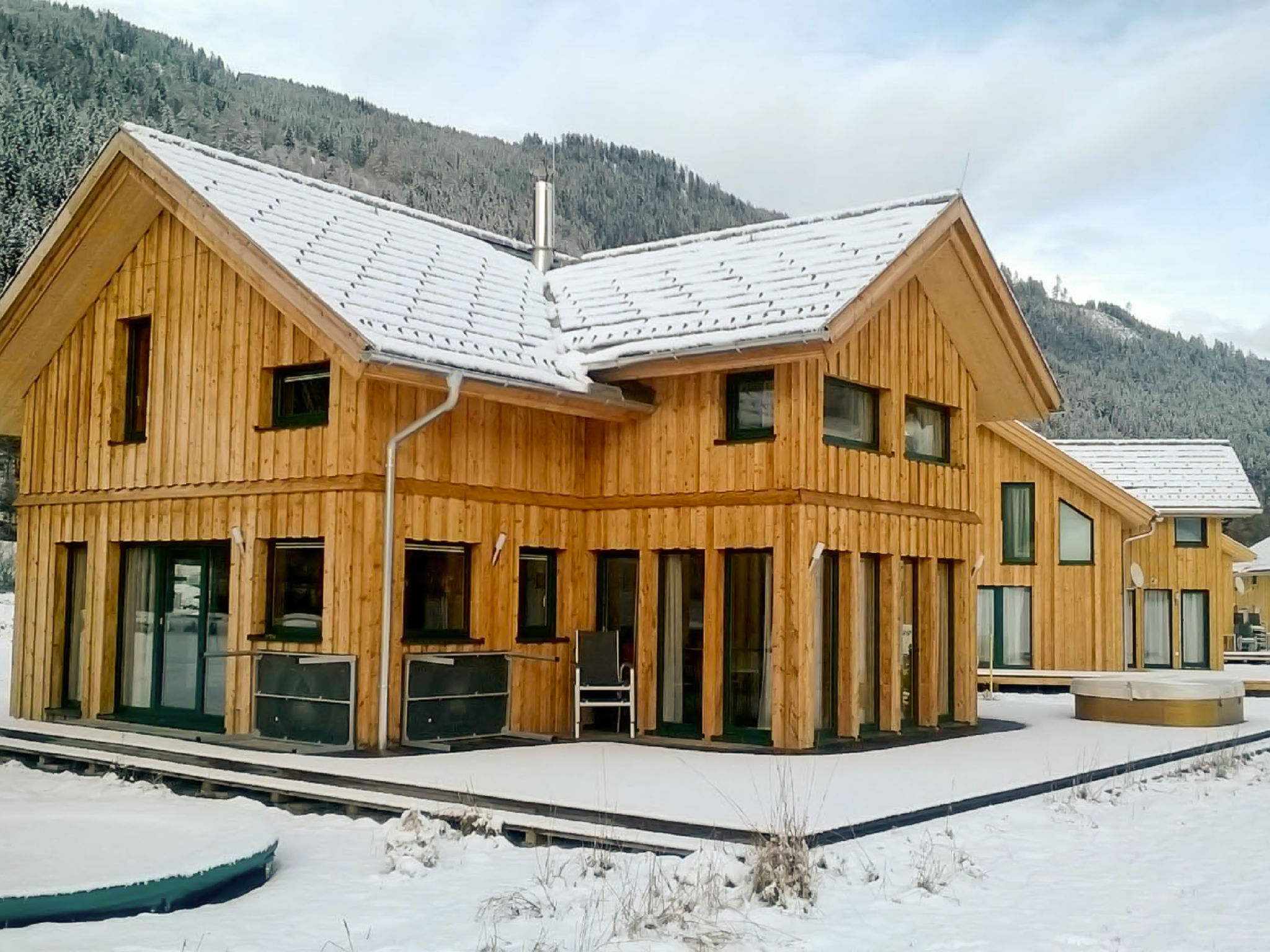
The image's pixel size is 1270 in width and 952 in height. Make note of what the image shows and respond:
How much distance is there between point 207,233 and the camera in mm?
12828

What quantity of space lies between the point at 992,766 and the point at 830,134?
101 feet

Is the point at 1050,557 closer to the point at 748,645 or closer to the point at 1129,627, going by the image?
Result: the point at 1129,627

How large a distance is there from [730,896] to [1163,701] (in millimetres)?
9829

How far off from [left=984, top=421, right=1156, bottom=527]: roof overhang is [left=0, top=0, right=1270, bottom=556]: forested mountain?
3417 centimetres

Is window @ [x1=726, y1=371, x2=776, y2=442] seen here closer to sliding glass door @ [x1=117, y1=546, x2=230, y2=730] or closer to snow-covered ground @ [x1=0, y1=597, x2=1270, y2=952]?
snow-covered ground @ [x1=0, y1=597, x2=1270, y2=952]

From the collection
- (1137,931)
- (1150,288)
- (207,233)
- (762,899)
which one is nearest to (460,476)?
(207,233)

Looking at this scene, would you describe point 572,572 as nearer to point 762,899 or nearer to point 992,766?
point 992,766

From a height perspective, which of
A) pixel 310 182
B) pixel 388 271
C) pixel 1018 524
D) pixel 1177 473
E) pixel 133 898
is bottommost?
pixel 133 898

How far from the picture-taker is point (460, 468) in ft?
A: 41.8

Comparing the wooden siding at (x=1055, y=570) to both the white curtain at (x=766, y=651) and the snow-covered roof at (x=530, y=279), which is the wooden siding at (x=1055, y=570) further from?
the white curtain at (x=766, y=651)

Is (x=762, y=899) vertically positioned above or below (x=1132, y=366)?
below

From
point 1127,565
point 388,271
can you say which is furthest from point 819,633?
point 1127,565

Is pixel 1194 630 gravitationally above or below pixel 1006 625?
below

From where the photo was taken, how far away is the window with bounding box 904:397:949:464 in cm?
1466
